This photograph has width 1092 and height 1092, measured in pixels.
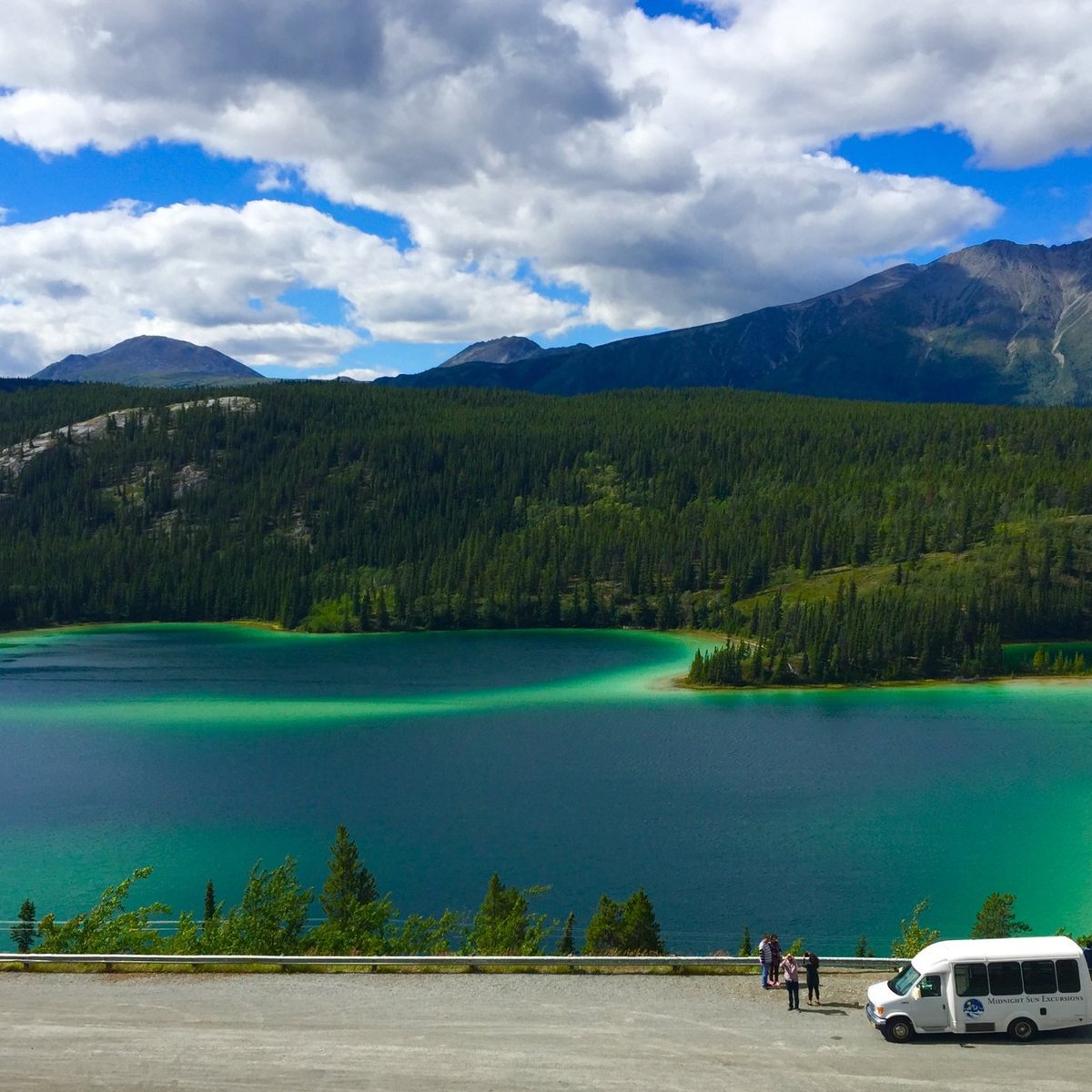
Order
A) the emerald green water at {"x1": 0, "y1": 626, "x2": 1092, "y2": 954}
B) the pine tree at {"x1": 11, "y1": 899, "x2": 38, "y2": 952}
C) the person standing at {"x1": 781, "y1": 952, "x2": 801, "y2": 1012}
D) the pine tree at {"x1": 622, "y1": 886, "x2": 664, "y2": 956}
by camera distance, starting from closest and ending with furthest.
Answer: the person standing at {"x1": 781, "y1": 952, "x2": 801, "y2": 1012} → the pine tree at {"x1": 622, "y1": 886, "x2": 664, "y2": 956} → the pine tree at {"x1": 11, "y1": 899, "x2": 38, "y2": 952} → the emerald green water at {"x1": 0, "y1": 626, "x2": 1092, "y2": 954}

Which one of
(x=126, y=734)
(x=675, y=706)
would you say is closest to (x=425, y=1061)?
(x=126, y=734)

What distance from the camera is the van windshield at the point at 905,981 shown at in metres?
26.9

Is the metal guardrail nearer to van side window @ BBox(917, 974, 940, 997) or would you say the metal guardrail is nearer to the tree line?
the tree line

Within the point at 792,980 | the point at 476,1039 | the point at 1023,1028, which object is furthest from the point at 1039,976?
the point at 476,1039

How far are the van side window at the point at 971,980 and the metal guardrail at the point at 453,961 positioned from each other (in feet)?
17.2

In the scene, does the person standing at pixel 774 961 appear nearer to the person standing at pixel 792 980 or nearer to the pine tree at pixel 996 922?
the person standing at pixel 792 980

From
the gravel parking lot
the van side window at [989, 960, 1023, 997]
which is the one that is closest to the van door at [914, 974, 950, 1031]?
the gravel parking lot

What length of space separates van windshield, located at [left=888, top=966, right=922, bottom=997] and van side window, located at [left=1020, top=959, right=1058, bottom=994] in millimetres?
2513

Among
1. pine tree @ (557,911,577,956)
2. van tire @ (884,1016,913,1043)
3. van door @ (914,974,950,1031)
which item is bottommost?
pine tree @ (557,911,577,956)

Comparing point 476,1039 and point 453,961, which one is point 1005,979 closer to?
point 476,1039

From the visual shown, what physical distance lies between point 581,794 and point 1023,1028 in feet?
183

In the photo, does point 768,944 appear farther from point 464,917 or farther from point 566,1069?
point 464,917

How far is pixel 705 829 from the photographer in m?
71.3

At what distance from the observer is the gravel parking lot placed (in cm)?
2505
